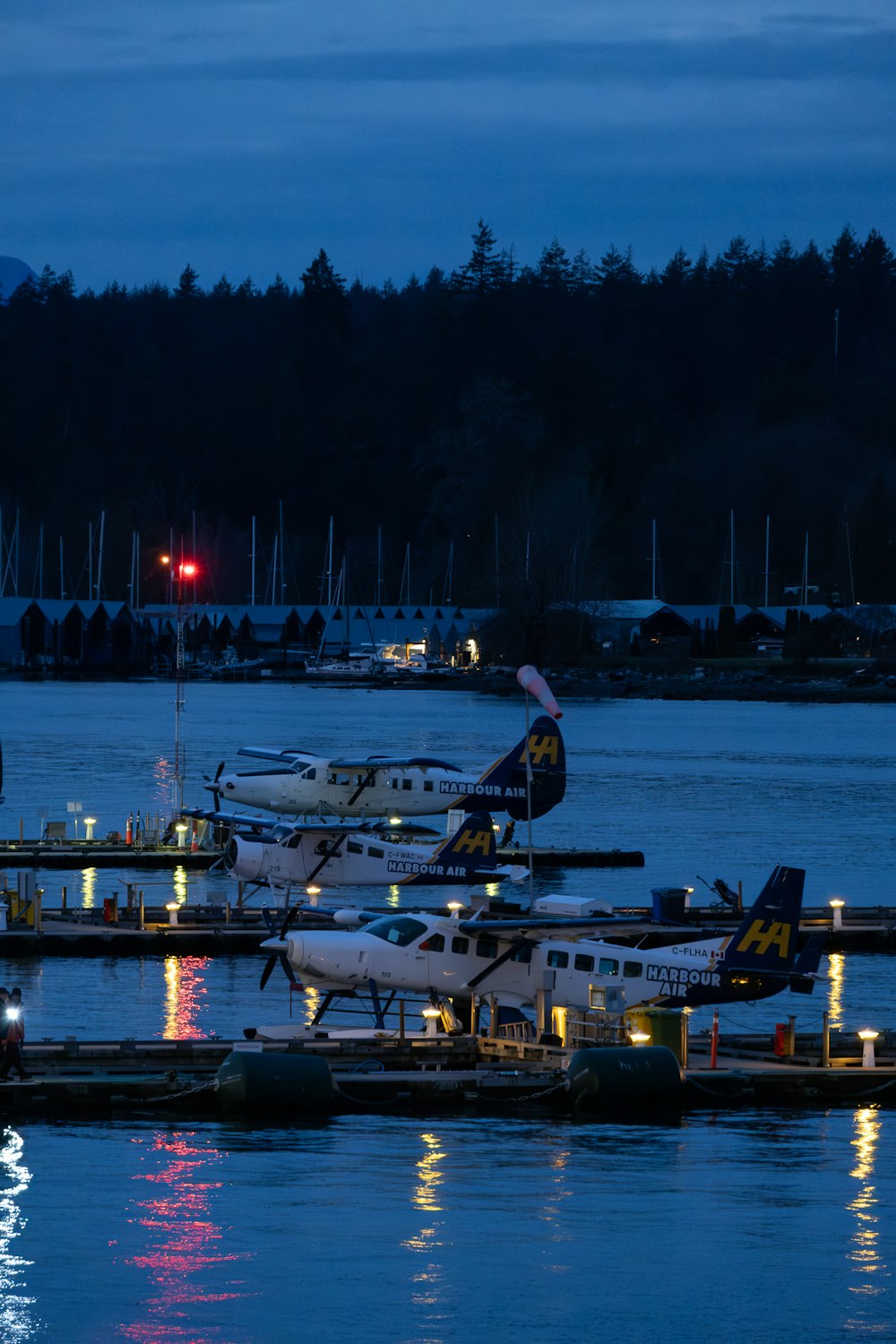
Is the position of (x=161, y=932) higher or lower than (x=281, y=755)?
lower

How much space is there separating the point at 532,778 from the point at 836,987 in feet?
48.5

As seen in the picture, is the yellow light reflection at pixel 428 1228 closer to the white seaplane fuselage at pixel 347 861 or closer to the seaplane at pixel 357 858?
the seaplane at pixel 357 858

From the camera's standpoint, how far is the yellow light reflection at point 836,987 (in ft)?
106

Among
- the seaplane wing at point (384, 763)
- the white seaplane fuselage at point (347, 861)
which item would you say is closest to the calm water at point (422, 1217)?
the white seaplane fuselage at point (347, 861)

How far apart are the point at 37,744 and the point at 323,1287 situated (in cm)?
7333

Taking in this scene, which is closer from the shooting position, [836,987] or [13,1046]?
[13,1046]

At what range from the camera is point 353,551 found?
653 ft

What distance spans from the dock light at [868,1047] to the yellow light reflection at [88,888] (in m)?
17.6

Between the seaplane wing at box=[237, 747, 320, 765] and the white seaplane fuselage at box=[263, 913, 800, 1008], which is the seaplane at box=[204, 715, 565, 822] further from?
the white seaplane fuselage at box=[263, 913, 800, 1008]

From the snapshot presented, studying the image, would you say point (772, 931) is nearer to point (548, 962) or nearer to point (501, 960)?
point (548, 962)

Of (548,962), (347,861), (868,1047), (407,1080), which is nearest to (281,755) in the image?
(347,861)

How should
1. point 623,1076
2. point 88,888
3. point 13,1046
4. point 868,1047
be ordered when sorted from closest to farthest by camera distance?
point 13,1046 → point 623,1076 → point 868,1047 → point 88,888

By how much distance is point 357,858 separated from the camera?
3797cm

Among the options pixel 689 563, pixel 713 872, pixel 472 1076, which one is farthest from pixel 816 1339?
pixel 689 563
